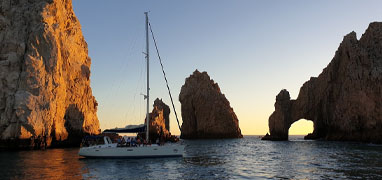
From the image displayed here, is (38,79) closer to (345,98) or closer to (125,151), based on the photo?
(125,151)

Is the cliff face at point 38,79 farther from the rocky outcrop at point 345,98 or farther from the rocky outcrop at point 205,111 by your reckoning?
the rocky outcrop at point 205,111

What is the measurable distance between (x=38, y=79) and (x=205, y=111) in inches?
2835

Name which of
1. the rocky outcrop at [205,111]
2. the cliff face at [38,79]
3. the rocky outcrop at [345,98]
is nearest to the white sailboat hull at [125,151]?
the cliff face at [38,79]

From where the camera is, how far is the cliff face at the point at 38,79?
133ft

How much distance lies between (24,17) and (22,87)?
1252 cm

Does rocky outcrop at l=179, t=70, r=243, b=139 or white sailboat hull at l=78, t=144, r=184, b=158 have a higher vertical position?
rocky outcrop at l=179, t=70, r=243, b=139

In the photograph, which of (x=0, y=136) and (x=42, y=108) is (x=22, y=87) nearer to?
(x=42, y=108)

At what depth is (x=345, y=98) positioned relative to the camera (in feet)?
215

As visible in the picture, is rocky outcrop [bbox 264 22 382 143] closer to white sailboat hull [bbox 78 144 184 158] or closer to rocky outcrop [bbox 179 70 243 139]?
rocky outcrop [bbox 179 70 243 139]

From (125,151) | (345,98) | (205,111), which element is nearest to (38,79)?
(125,151)

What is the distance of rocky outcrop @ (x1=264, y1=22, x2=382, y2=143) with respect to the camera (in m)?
58.6

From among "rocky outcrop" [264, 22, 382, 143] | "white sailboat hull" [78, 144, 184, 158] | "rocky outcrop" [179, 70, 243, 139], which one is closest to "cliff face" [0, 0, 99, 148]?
"white sailboat hull" [78, 144, 184, 158]

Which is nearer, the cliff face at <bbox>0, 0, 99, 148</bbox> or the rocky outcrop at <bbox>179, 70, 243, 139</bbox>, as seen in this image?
the cliff face at <bbox>0, 0, 99, 148</bbox>

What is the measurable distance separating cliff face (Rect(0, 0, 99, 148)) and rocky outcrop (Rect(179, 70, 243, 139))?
5791 cm
